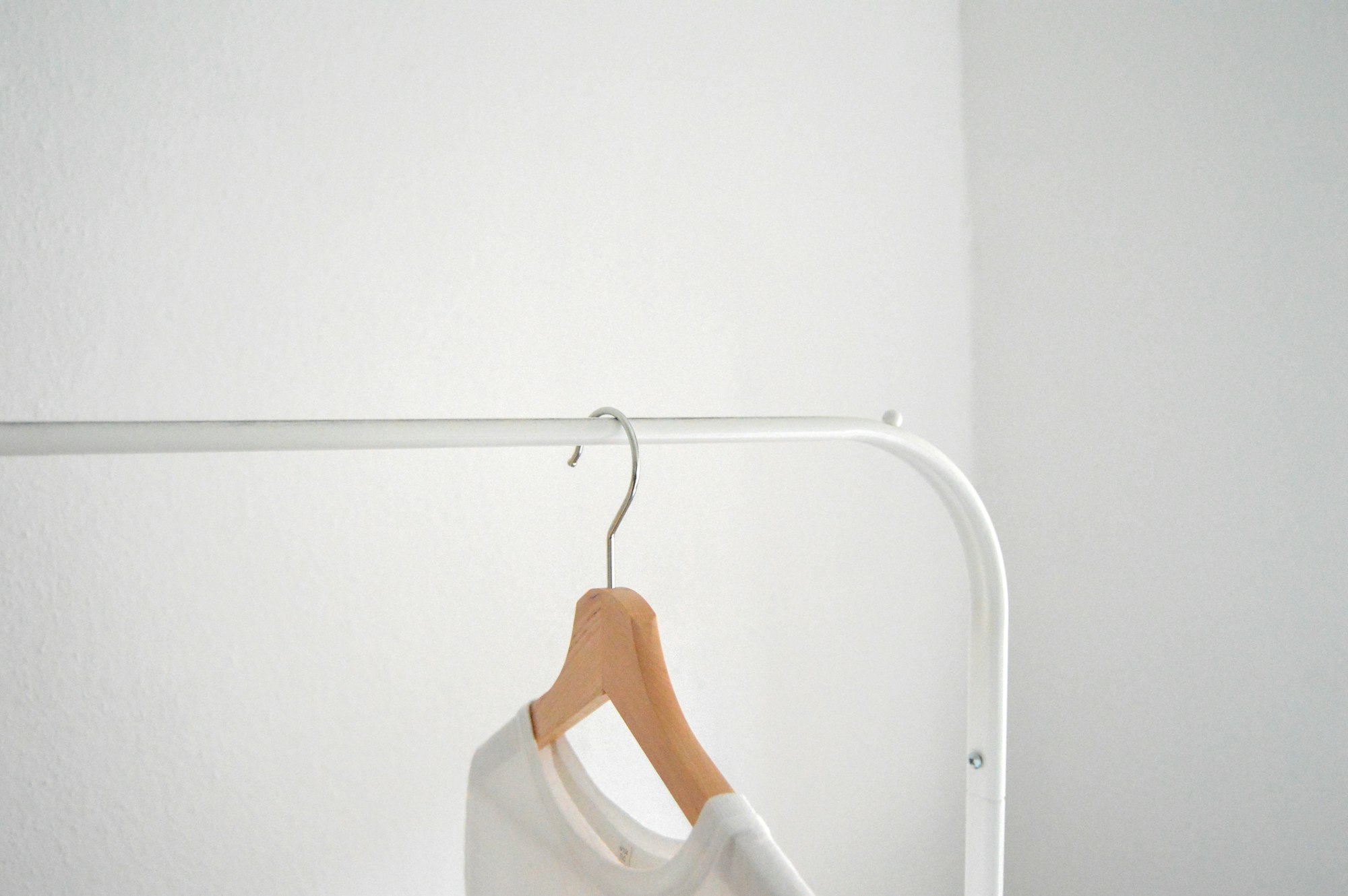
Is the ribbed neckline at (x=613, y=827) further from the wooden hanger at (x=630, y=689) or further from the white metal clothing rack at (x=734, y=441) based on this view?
the white metal clothing rack at (x=734, y=441)

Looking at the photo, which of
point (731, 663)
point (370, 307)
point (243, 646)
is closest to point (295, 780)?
point (243, 646)

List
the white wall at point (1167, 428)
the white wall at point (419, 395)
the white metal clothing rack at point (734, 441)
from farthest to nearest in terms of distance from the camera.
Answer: the white wall at point (1167, 428) → the white wall at point (419, 395) → the white metal clothing rack at point (734, 441)

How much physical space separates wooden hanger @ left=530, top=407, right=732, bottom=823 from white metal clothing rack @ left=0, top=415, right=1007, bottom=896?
47mm

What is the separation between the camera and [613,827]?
574 mm

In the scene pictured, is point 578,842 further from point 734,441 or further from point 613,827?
point 734,441

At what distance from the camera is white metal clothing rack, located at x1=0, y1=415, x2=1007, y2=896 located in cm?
41

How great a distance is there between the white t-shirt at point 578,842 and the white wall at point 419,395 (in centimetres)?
41

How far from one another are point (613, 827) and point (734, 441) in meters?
0.25

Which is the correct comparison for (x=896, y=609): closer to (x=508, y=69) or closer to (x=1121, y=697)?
(x=1121, y=697)

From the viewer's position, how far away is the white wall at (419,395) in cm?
83

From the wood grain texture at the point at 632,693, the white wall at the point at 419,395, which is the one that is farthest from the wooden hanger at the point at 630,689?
the white wall at the point at 419,395

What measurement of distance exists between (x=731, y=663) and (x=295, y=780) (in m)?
0.63

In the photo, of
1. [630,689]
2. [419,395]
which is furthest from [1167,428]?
[630,689]

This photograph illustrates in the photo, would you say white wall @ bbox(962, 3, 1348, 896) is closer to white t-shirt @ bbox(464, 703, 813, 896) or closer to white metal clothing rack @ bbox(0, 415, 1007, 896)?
white metal clothing rack @ bbox(0, 415, 1007, 896)
